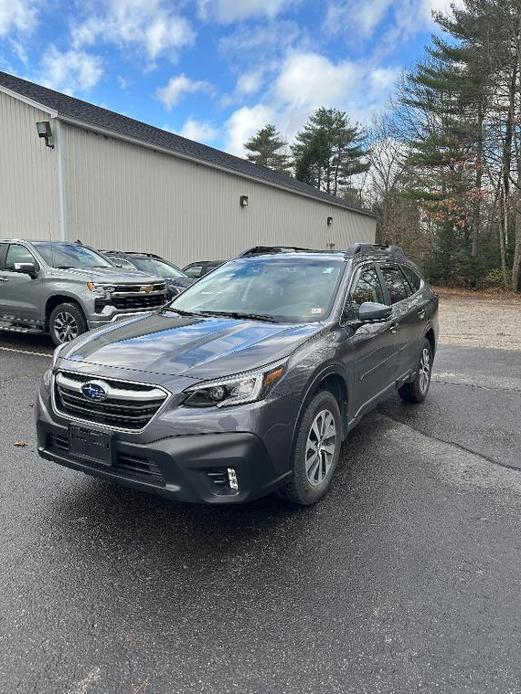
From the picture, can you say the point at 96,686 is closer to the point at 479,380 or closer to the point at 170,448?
the point at 170,448

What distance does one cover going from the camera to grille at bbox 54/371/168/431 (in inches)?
110

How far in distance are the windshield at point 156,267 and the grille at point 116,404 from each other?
8.96m

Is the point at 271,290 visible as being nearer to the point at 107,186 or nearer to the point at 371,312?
the point at 371,312

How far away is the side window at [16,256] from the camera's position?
8.59m

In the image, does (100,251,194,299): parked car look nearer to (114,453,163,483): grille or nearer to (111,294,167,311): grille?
(111,294,167,311): grille

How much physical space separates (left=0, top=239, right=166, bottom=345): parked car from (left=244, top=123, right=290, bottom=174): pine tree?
150ft

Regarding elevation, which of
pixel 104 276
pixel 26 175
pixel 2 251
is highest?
pixel 26 175

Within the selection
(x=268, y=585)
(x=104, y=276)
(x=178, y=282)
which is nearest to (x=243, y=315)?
(x=268, y=585)

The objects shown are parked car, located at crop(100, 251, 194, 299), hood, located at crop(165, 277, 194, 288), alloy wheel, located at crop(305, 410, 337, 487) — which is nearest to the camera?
alloy wheel, located at crop(305, 410, 337, 487)

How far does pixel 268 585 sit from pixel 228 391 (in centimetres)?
100

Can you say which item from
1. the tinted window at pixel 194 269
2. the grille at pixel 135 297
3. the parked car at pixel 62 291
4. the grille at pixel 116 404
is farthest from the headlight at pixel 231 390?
the tinted window at pixel 194 269

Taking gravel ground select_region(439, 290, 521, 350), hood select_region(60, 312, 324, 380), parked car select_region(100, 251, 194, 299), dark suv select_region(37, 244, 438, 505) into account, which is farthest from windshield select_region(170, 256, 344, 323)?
gravel ground select_region(439, 290, 521, 350)

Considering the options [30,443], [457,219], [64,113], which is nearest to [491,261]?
[457,219]

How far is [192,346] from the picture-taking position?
3207mm
